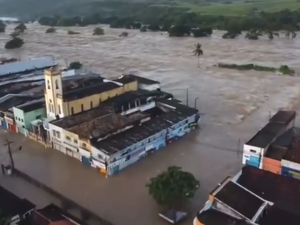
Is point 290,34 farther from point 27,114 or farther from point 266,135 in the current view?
point 27,114

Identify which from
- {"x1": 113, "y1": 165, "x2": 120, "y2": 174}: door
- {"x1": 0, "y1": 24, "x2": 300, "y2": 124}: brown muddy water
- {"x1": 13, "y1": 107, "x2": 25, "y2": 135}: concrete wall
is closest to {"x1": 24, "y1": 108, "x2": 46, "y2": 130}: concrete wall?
{"x1": 13, "y1": 107, "x2": 25, "y2": 135}: concrete wall

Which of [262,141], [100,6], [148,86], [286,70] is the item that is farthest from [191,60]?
[100,6]

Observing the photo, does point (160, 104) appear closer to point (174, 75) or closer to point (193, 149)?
point (193, 149)

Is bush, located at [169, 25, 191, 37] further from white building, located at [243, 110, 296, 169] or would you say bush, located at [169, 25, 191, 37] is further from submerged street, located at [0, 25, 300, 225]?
white building, located at [243, 110, 296, 169]

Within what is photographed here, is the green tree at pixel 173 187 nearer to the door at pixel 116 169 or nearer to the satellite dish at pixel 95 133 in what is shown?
the door at pixel 116 169

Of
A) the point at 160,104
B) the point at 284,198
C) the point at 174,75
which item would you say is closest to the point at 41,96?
the point at 160,104

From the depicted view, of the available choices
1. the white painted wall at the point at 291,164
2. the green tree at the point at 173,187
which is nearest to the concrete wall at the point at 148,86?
the white painted wall at the point at 291,164
